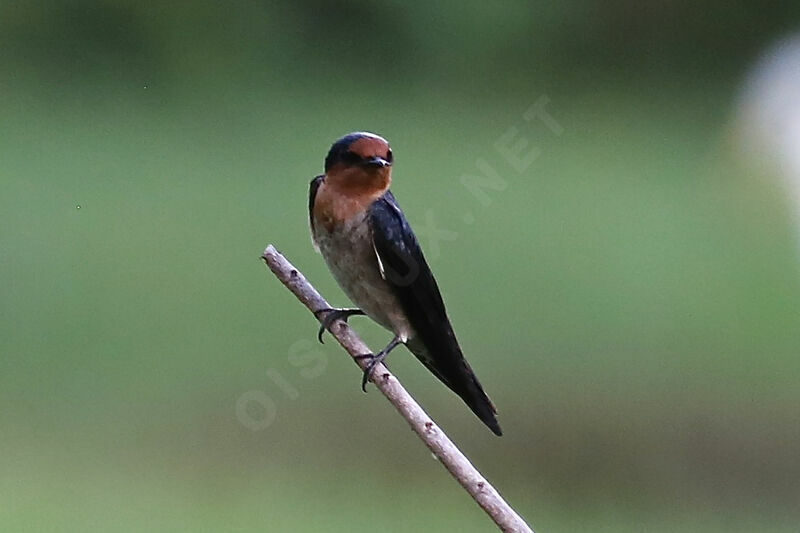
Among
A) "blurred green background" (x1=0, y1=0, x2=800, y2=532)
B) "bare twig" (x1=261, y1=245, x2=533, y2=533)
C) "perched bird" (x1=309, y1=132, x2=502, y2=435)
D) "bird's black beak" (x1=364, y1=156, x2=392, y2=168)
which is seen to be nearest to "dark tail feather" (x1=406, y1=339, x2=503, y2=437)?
"perched bird" (x1=309, y1=132, x2=502, y2=435)

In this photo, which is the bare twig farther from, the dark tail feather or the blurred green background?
the blurred green background

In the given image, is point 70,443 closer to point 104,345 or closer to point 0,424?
point 0,424

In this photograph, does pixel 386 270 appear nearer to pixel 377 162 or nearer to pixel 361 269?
pixel 361 269

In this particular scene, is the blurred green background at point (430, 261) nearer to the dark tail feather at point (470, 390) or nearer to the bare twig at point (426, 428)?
the dark tail feather at point (470, 390)

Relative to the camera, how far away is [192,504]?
2227 millimetres

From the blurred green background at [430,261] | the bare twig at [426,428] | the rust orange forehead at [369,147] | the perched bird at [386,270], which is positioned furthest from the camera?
the blurred green background at [430,261]

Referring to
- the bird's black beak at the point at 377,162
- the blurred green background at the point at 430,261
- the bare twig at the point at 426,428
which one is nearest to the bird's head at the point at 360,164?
the bird's black beak at the point at 377,162

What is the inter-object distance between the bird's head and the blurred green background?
0.98 m

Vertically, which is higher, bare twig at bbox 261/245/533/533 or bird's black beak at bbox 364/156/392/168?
bird's black beak at bbox 364/156/392/168

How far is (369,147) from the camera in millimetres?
1329

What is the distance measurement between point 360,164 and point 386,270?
173 millimetres

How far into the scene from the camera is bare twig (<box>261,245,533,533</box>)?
1024mm

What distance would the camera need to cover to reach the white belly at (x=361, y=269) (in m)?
1.46

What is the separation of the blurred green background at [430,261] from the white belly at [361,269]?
2.70 ft
